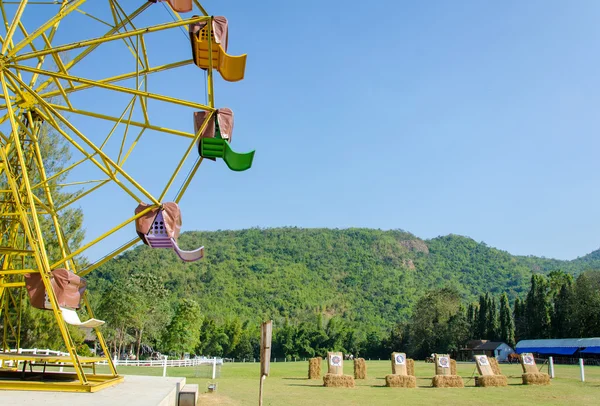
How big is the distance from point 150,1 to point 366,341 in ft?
289

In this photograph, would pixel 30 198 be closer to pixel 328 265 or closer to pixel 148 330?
pixel 148 330

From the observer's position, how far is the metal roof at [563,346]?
5550cm

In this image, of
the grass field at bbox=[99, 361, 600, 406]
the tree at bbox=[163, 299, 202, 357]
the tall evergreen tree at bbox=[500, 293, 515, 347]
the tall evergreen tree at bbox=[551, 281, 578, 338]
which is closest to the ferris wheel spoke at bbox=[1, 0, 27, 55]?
the grass field at bbox=[99, 361, 600, 406]

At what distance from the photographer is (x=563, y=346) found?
5919 cm

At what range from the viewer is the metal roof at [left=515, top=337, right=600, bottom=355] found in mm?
55500

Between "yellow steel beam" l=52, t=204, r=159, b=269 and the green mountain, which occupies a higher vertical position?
the green mountain

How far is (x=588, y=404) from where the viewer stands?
1688cm

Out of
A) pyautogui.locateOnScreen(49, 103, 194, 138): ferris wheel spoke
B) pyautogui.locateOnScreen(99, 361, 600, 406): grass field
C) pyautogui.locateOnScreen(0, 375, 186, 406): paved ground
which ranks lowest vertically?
pyautogui.locateOnScreen(99, 361, 600, 406): grass field

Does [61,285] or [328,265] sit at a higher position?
[328,265]

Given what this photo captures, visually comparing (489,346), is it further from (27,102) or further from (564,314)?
(27,102)

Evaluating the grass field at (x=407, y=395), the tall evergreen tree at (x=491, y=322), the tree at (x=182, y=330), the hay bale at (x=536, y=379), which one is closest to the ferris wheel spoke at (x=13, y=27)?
the grass field at (x=407, y=395)

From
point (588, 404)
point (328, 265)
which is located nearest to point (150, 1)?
point (588, 404)

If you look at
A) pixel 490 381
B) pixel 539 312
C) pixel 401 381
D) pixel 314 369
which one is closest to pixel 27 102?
pixel 401 381

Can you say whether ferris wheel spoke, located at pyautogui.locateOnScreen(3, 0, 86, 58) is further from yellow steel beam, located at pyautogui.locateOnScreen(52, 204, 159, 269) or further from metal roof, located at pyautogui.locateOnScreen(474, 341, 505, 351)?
metal roof, located at pyautogui.locateOnScreen(474, 341, 505, 351)
